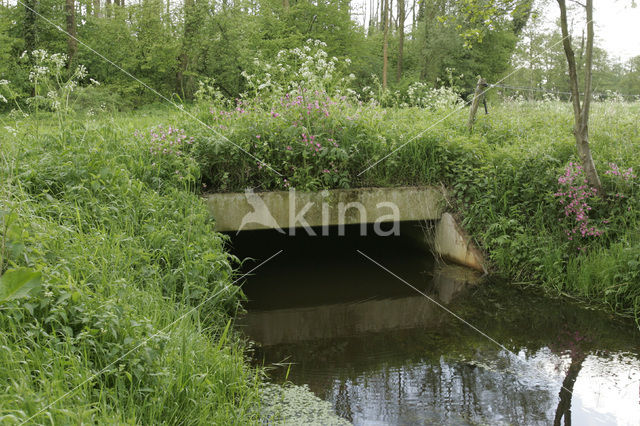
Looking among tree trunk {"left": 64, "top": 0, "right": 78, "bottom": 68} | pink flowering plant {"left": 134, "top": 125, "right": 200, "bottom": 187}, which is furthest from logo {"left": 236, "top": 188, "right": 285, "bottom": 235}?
tree trunk {"left": 64, "top": 0, "right": 78, "bottom": 68}

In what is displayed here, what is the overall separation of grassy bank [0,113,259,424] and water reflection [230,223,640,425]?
0.76 meters

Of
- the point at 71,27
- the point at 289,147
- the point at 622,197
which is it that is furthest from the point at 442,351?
the point at 71,27

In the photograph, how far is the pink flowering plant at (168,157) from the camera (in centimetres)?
629

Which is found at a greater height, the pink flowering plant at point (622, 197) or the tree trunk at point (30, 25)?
the tree trunk at point (30, 25)

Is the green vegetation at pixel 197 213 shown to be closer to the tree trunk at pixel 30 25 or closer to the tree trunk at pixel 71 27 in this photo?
the tree trunk at pixel 71 27

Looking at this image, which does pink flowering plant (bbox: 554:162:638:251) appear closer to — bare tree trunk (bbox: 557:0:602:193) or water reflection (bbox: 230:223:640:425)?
bare tree trunk (bbox: 557:0:602:193)

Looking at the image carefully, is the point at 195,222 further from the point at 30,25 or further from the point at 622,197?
the point at 30,25

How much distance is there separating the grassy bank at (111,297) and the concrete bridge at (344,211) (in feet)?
1.68

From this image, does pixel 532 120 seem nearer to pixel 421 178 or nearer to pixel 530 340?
pixel 421 178

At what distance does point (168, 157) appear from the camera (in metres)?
6.55

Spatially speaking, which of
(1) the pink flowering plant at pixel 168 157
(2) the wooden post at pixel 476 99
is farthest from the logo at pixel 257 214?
(2) the wooden post at pixel 476 99

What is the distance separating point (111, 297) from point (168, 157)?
3.26m

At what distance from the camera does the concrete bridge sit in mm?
6840

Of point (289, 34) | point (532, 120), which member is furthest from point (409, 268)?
point (289, 34)
